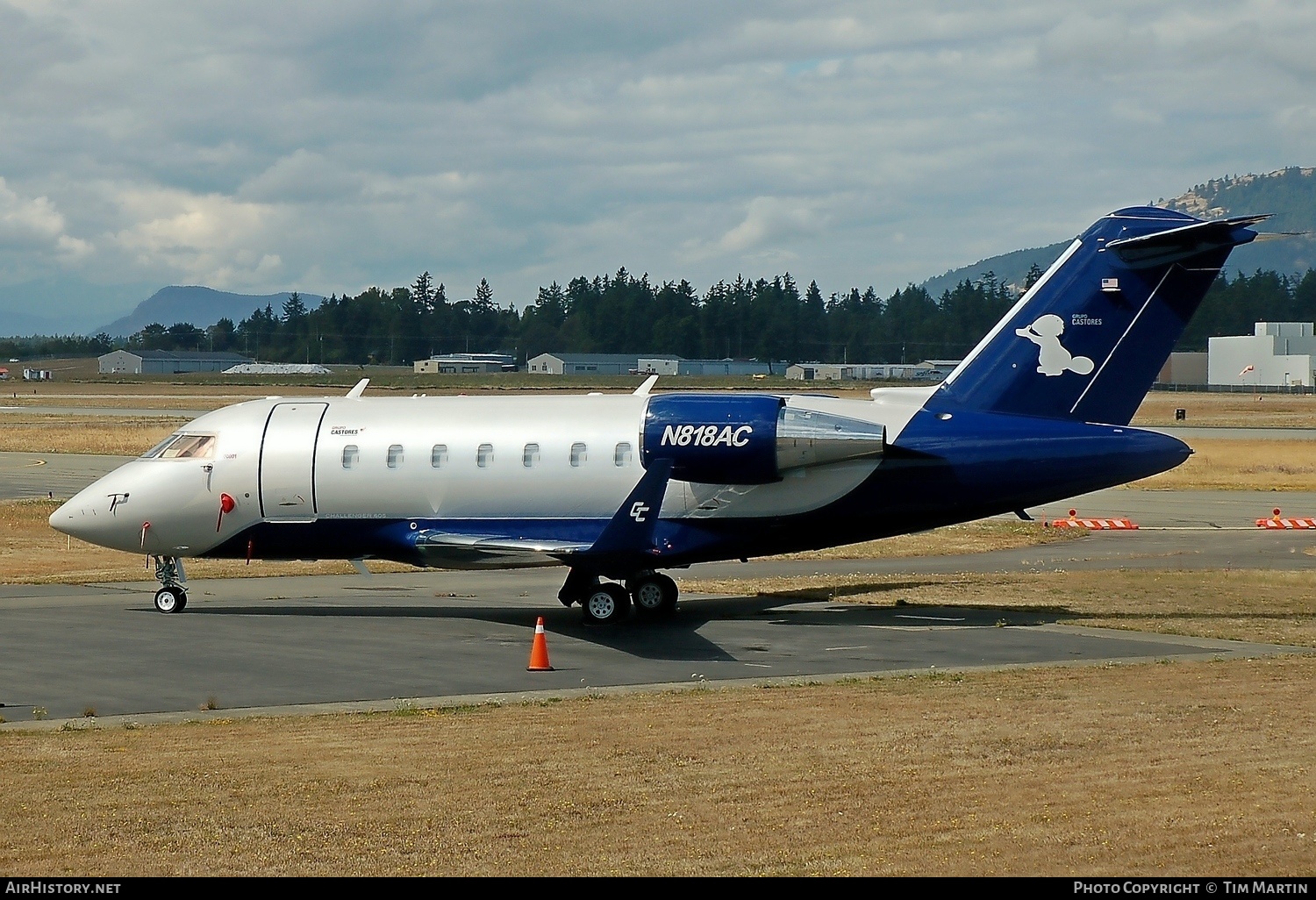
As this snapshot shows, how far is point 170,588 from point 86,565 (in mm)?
8421

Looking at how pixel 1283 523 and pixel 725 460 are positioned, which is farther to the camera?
pixel 1283 523

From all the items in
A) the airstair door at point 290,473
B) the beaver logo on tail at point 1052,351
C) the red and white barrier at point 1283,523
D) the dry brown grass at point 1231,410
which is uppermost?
the beaver logo on tail at point 1052,351

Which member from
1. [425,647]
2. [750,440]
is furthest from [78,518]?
Result: [750,440]

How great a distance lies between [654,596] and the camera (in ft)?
78.7

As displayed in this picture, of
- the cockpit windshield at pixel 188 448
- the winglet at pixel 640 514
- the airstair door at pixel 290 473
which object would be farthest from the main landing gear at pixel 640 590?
the cockpit windshield at pixel 188 448

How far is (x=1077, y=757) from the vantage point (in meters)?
12.9

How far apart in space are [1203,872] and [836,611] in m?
15.7

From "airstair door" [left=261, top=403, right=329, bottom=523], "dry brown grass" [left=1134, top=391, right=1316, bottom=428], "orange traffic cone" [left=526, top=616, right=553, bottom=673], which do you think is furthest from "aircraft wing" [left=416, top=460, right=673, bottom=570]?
"dry brown grass" [left=1134, top=391, right=1316, bottom=428]

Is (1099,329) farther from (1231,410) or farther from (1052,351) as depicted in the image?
(1231,410)

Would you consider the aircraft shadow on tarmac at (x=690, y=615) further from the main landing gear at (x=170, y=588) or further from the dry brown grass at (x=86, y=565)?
the dry brown grass at (x=86, y=565)

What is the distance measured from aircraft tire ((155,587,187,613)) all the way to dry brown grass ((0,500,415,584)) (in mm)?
4503

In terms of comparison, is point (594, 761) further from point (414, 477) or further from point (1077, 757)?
point (414, 477)

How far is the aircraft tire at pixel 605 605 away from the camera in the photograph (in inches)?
913

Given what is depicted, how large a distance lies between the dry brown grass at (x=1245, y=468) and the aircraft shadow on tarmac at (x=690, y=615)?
87.6 feet
